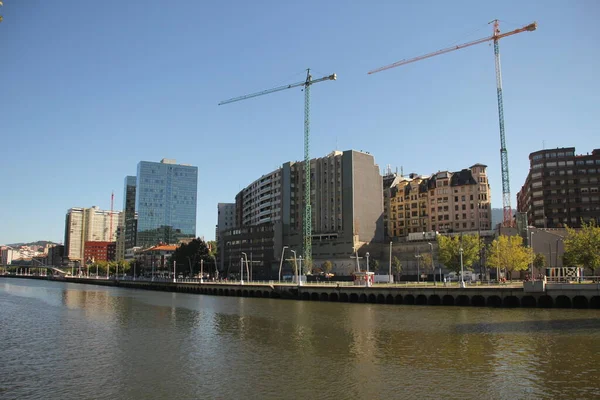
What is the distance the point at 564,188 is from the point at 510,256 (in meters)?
84.6

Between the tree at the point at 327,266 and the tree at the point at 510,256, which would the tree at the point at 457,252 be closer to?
the tree at the point at 510,256

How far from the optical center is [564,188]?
179875mm

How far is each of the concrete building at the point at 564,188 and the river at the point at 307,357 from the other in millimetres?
118686

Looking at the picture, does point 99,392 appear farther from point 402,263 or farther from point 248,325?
point 402,263

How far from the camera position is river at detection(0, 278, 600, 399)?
3275 cm

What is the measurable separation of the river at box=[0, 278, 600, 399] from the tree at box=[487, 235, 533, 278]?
40002mm

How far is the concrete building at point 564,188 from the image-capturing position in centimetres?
17562

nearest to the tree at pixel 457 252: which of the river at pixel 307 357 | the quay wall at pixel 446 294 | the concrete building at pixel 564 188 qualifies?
the quay wall at pixel 446 294

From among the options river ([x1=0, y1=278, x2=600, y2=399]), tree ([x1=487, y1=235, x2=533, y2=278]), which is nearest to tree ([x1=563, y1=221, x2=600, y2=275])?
tree ([x1=487, y1=235, x2=533, y2=278])

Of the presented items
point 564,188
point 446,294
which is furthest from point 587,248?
point 564,188

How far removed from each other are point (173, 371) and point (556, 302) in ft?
221

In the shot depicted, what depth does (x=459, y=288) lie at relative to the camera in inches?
3622

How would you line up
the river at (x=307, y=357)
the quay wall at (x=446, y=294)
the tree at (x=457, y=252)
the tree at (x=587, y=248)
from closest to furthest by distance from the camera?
the river at (x=307, y=357)
the quay wall at (x=446, y=294)
the tree at (x=587, y=248)
the tree at (x=457, y=252)

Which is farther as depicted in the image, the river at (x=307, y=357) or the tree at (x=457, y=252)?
the tree at (x=457, y=252)
